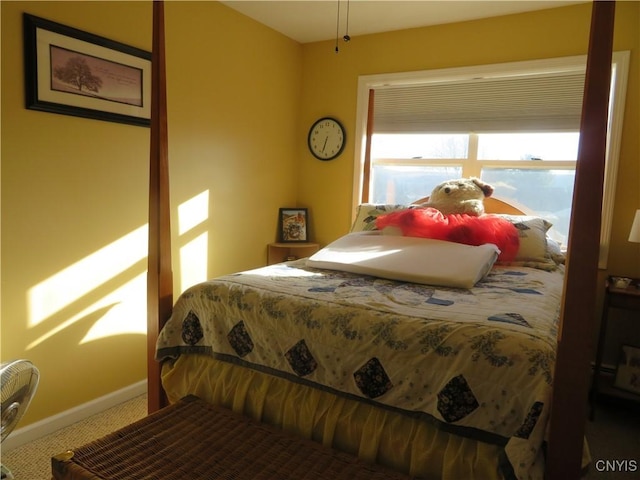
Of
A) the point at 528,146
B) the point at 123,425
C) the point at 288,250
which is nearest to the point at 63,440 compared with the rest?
the point at 123,425

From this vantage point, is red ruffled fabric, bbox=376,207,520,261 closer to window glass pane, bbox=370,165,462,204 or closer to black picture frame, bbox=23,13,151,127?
window glass pane, bbox=370,165,462,204

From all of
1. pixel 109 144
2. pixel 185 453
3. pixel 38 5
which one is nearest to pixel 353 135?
pixel 109 144

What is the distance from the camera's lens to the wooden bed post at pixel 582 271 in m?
1.07

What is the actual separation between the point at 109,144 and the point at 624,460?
2.93m

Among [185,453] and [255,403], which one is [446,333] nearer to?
[255,403]

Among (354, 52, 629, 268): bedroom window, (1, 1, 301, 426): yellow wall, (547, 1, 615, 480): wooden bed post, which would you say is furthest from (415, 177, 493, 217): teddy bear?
(547, 1, 615, 480): wooden bed post

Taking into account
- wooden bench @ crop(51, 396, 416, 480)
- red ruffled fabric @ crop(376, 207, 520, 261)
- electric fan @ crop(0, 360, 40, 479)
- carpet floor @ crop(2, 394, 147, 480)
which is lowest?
carpet floor @ crop(2, 394, 147, 480)

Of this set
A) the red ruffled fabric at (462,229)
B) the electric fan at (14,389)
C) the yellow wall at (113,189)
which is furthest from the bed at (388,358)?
the yellow wall at (113,189)

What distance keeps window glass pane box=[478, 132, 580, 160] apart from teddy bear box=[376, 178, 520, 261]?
57 centimetres

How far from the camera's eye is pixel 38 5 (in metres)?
1.95

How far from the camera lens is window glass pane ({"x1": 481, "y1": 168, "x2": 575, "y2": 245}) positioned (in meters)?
2.92

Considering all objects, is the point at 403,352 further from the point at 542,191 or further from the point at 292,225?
the point at 292,225

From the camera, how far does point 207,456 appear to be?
4.37 ft

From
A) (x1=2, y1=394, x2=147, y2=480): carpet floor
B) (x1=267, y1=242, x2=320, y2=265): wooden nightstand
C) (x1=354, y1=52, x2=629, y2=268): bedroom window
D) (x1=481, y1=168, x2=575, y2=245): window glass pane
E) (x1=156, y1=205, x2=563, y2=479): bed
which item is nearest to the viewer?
(x1=156, y1=205, x2=563, y2=479): bed
